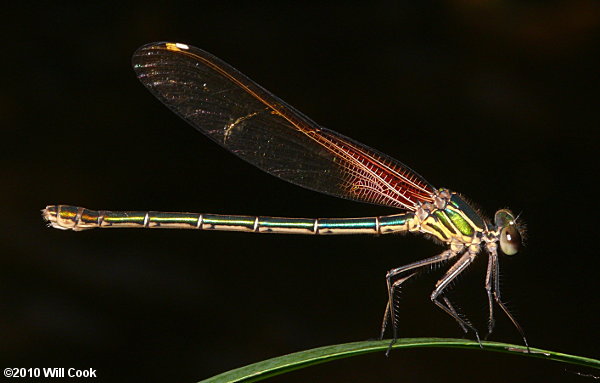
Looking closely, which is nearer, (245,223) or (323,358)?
(323,358)

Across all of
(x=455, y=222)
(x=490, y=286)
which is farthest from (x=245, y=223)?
(x=490, y=286)

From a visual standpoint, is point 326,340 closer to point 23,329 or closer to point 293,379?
point 293,379

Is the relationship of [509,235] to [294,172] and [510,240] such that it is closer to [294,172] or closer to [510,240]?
[510,240]

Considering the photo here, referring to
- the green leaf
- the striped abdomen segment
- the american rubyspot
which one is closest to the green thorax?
the american rubyspot

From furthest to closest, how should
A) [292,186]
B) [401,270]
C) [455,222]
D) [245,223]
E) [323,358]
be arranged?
[292,186], [245,223], [455,222], [401,270], [323,358]

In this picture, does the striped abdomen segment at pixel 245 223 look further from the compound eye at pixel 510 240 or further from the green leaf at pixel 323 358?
the green leaf at pixel 323 358

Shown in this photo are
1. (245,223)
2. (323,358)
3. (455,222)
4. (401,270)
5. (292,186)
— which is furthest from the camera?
(292,186)

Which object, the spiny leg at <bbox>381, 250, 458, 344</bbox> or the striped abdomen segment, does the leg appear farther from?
the striped abdomen segment
